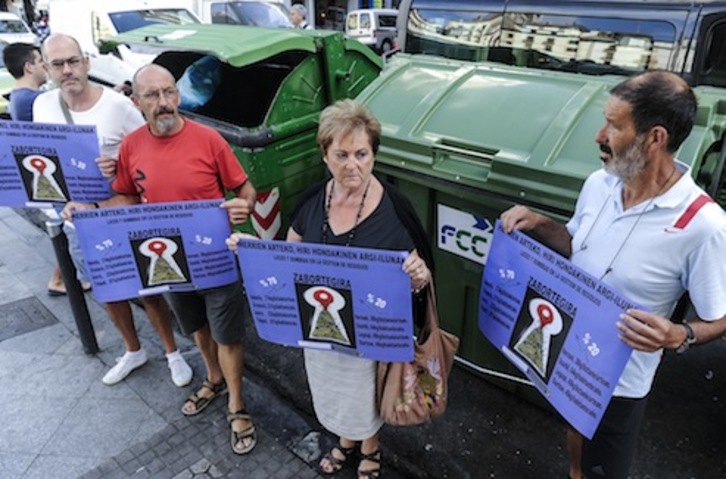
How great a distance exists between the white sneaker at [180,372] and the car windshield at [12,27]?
1455cm

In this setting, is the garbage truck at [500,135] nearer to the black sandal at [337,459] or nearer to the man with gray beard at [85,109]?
the black sandal at [337,459]

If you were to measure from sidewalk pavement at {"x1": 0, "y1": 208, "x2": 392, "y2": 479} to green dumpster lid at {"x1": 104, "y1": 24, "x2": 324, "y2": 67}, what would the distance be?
189cm

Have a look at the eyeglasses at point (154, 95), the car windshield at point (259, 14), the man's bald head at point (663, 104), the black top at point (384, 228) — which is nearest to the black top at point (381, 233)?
the black top at point (384, 228)

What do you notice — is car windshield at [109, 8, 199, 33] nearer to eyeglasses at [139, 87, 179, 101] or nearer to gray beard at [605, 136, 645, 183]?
eyeglasses at [139, 87, 179, 101]

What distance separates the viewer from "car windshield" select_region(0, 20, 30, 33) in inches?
553

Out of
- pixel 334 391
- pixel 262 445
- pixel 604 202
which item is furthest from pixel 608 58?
pixel 262 445

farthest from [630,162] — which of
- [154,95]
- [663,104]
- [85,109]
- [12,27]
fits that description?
[12,27]

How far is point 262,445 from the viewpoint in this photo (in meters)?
2.80

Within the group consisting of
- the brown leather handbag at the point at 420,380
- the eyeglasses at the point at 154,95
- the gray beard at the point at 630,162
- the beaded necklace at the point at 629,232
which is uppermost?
the eyeglasses at the point at 154,95

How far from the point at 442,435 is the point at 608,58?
311 centimetres

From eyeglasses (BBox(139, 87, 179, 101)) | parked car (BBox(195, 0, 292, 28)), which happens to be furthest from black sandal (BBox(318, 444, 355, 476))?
parked car (BBox(195, 0, 292, 28))

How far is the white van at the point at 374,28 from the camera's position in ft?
53.8

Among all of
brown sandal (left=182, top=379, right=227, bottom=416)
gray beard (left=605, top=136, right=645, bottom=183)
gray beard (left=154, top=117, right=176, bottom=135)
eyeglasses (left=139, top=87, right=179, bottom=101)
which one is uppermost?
eyeglasses (left=139, top=87, right=179, bottom=101)

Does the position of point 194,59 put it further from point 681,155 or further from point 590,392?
point 590,392
